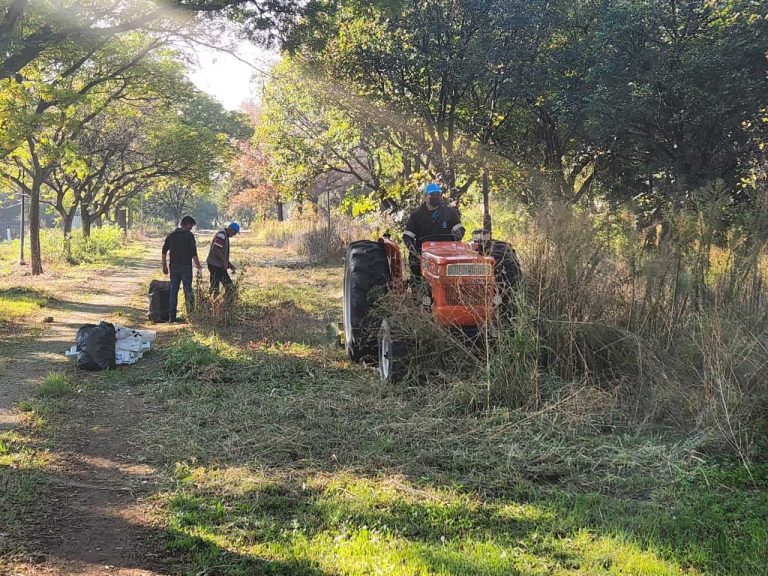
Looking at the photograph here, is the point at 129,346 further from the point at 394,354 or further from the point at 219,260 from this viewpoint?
the point at 394,354

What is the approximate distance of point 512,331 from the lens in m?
5.52

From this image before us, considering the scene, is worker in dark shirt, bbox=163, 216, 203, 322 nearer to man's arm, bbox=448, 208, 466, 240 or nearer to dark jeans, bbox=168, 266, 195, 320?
dark jeans, bbox=168, 266, 195, 320

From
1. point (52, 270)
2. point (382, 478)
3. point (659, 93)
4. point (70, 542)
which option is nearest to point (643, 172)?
point (659, 93)

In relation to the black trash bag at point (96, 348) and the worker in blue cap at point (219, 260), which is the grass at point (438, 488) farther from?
the worker in blue cap at point (219, 260)

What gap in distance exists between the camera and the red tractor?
5.70 metres

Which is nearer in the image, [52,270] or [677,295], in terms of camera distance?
[677,295]

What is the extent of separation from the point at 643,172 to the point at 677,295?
9882 mm

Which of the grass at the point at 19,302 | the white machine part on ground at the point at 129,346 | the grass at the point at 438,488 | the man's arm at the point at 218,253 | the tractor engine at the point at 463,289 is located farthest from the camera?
the grass at the point at 19,302

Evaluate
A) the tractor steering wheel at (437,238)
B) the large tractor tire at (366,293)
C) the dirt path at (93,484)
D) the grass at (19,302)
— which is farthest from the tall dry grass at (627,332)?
the grass at (19,302)

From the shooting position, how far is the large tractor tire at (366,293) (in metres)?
6.51

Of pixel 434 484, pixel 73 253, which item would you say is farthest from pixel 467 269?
pixel 73 253

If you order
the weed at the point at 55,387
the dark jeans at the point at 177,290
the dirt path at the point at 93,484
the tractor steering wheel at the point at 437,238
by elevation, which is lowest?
the dirt path at the point at 93,484

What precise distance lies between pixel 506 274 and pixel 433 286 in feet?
2.31

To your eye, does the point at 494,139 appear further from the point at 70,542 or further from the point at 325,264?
the point at 70,542
